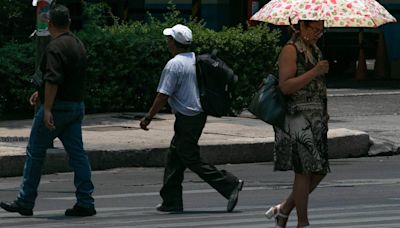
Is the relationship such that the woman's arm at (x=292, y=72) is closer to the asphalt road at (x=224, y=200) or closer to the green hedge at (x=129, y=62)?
the asphalt road at (x=224, y=200)

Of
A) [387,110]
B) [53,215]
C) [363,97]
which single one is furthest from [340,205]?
[363,97]

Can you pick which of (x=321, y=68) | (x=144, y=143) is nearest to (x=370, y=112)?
(x=144, y=143)

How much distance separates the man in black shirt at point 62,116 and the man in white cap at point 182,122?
0.61 m

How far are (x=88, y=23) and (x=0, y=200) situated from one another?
25.3 feet

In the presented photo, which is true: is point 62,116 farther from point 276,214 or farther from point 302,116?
point 302,116

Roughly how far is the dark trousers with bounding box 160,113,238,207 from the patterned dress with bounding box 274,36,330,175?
70.8 inches

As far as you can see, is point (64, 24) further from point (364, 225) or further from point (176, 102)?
point (364, 225)

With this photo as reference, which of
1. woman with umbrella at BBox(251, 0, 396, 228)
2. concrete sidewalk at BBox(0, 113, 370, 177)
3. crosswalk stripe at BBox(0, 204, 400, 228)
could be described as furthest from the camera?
concrete sidewalk at BBox(0, 113, 370, 177)

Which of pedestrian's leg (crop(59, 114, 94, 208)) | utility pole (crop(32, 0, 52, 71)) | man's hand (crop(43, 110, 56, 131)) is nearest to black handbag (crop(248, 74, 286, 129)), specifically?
man's hand (crop(43, 110, 56, 131))

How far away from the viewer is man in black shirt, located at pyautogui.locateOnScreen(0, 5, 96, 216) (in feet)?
35.1

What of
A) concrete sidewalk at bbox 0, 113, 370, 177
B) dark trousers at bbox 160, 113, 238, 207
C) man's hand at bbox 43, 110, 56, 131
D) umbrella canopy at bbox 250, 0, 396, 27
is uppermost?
umbrella canopy at bbox 250, 0, 396, 27

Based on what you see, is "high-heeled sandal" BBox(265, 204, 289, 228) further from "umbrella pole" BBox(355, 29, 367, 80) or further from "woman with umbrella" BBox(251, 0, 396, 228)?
"umbrella pole" BBox(355, 29, 367, 80)

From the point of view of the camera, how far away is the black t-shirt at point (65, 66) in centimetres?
1062

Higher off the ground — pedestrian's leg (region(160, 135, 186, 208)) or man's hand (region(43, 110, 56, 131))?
man's hand (region(43, 110, 56, 131))
